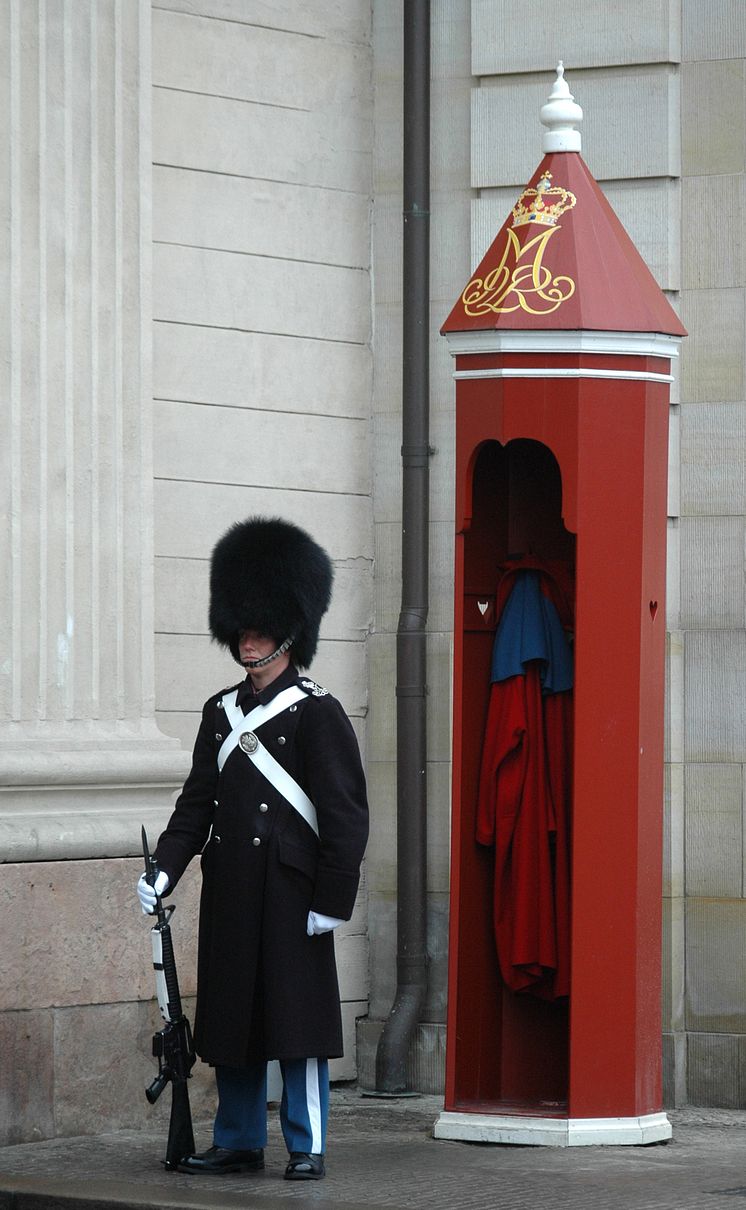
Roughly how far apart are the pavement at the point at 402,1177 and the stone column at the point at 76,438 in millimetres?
984

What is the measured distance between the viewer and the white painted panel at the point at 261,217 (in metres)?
7.85

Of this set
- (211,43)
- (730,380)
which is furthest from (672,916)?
(211,43)

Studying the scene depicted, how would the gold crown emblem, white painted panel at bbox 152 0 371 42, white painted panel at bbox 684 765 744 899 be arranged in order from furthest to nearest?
1. white painted panel at bbox 152 0 371 42
2. white painted panel at bbox 684 765 744 899
3. the gold crown emblem

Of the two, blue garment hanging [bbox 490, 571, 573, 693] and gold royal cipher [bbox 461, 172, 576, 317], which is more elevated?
gold royal cipher [bbox 461, 172, 576, 317]

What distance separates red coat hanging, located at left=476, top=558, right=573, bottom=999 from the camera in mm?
6648

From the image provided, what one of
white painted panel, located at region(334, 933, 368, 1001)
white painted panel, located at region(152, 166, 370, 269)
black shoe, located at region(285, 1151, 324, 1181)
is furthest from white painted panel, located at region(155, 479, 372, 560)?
black shoe, located at region(285, 1151, 324, 1181)

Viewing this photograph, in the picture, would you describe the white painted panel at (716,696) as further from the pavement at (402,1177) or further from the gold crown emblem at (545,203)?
the gold crown emblem at (545,203)

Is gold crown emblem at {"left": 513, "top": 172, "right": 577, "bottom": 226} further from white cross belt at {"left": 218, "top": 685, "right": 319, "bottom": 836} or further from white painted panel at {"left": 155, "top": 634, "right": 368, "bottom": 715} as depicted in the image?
white painted panel at {"left": 155, "top": 634, "right": 368, "bottom": 715}

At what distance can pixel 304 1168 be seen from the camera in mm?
5973

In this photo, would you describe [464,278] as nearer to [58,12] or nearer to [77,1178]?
[58,12]

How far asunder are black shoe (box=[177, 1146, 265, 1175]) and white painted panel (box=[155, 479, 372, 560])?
7.90 feet

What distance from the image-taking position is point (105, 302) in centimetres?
720

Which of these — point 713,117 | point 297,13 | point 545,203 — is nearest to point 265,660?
point 545,203

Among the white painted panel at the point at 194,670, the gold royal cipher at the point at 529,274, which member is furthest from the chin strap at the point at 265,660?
the white painted panel at the point at 194,670
